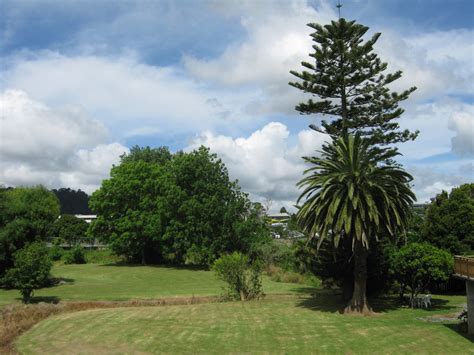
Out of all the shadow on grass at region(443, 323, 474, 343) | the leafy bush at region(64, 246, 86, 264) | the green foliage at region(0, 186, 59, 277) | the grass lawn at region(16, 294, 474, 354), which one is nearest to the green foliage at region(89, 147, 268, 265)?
the leafy bush at region(64, 246, 86, 264)

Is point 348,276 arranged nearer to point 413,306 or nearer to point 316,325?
point 413,306

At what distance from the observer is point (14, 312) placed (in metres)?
23.8

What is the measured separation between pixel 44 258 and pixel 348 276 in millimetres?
18649

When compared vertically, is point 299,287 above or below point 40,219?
below

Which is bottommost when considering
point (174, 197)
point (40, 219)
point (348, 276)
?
point (348, 276)

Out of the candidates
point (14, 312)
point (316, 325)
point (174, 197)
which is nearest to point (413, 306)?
point (316, 325)

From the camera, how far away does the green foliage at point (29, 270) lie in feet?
92.8

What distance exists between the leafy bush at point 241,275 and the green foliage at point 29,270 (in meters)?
10.5

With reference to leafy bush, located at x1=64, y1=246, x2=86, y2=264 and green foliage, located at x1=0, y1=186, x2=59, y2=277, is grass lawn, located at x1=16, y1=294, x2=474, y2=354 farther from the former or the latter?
leafy bush, located at x1=64, y1=246, x2=86, y2=264

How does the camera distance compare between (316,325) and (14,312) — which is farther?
(14,312)

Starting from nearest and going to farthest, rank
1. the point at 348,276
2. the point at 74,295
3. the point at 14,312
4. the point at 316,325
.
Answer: the point at 316,325 < the point at 14,312 < the point at 348,276 < the point at 74,295

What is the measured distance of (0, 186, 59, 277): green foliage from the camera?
33812 millimetres

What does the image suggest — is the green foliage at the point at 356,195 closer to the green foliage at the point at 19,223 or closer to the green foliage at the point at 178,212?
the green foliage at the point at 19,223

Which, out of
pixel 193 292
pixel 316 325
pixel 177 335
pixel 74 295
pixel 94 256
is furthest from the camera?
pixel 94 256
